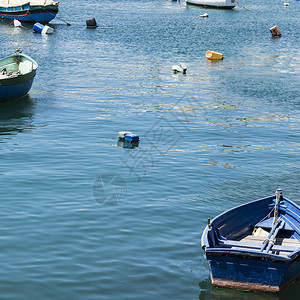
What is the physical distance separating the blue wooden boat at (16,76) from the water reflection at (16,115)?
16.6 inches

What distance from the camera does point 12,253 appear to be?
15516 millimetres

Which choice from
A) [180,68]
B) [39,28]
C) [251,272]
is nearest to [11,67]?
[180,68]

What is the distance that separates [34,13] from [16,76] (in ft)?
139

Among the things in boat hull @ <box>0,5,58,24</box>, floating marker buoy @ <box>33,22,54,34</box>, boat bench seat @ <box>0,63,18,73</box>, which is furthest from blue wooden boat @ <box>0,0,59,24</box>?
boat bench seat @ <box>0,63,18,73</box>

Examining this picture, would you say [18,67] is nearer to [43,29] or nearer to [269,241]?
[269,241]

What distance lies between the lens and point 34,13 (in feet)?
235

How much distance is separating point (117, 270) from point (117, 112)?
58.0 feet

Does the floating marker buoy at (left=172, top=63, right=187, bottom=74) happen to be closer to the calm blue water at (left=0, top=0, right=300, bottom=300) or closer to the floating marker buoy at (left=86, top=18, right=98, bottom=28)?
the calm blue water at (left=0, top=0, right=300, bottom=300)

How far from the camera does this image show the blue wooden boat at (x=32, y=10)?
71.4 meters

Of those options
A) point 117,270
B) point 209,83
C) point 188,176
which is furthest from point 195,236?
point 209,83

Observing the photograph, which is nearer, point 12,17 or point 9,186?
point 9,186

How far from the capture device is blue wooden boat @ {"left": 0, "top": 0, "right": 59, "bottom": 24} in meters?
71.4

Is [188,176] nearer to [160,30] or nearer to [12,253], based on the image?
[12,253]

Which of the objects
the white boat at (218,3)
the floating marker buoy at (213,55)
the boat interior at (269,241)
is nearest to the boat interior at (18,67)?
the floating marker buoy at (213,55)
